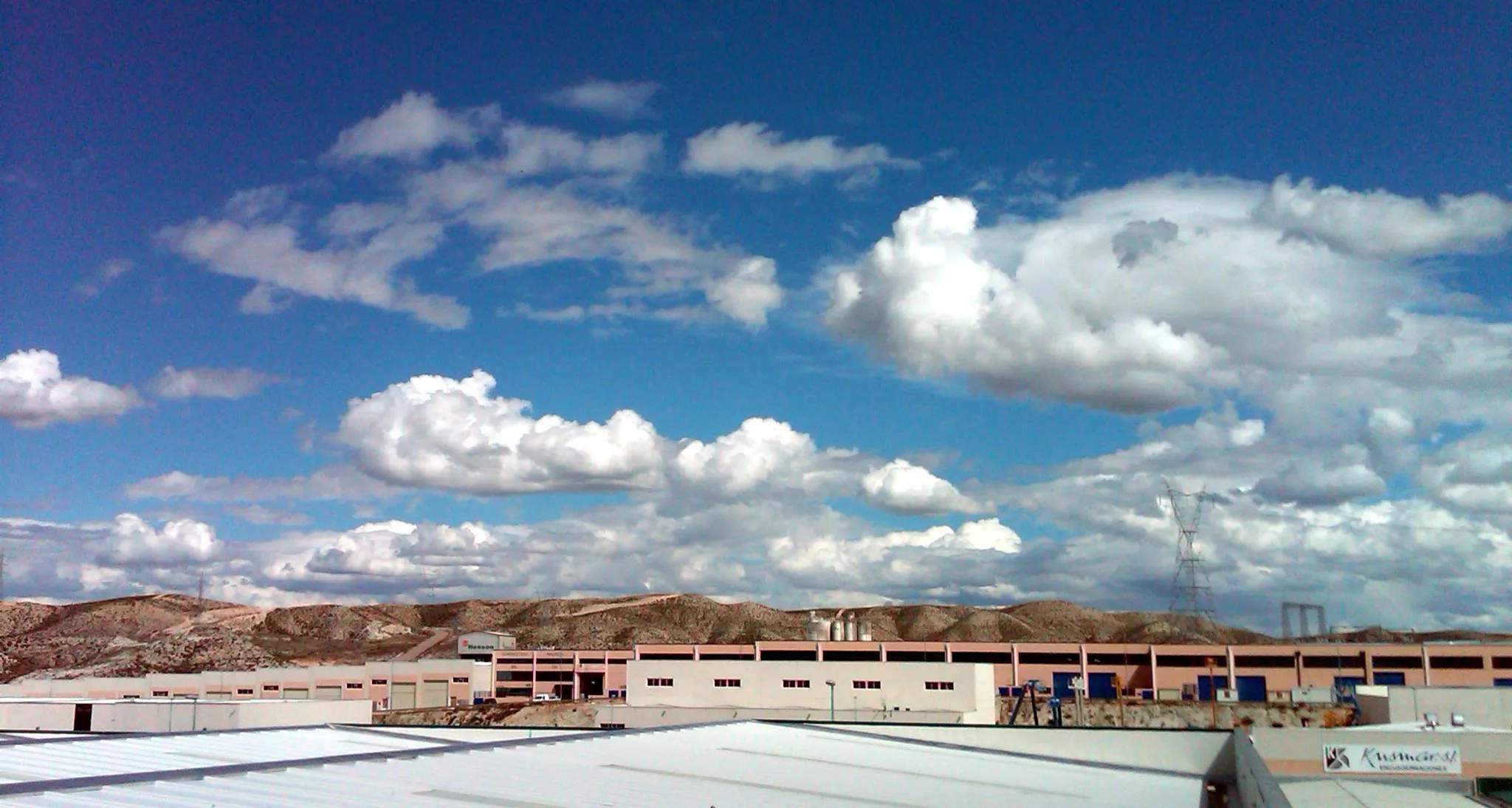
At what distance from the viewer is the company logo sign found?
5781cm

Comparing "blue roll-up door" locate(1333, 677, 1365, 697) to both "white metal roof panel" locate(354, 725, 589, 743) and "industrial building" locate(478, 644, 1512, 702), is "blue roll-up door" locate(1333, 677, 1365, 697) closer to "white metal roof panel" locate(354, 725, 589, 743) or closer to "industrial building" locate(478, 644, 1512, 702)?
"industrial building" locate(478, 644, 1512, 702)

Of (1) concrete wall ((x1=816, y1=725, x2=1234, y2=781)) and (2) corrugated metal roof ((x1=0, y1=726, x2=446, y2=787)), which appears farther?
(1) concrete wall ((x1=816, y1=725, x2=1234, y2=781))

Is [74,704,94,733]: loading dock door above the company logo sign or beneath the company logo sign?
above

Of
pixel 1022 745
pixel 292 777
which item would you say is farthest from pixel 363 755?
pixel 1022 745

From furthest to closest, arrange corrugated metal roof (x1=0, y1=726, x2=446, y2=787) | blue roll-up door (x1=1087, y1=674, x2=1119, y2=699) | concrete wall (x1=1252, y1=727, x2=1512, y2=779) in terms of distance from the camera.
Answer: blue roll-up door (x1=1087, y1=674, x2=1119, y2=699)
concrete wall (x1=1252, y1=727, x2=1512, y2=779)
corrugated metal roof (x1=0, y1=726, x2=446, y2=787)

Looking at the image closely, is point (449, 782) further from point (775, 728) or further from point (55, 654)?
point (55, 654)

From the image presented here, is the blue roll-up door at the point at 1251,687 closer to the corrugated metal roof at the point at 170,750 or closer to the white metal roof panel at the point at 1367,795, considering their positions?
the white metal roof panel at the point at 1367,795

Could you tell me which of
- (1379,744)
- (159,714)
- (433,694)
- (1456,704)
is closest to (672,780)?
(159,714)

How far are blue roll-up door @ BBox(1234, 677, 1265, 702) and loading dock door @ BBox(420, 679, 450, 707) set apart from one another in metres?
84.7

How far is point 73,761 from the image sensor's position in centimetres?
2048

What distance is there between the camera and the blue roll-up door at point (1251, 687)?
414 feet

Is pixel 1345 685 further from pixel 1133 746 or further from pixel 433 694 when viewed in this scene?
pixel 433 694

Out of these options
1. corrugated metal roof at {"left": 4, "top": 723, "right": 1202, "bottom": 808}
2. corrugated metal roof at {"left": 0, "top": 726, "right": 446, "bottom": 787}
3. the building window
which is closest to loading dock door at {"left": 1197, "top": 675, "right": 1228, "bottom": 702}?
the building window

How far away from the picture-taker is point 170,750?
24453 mm
